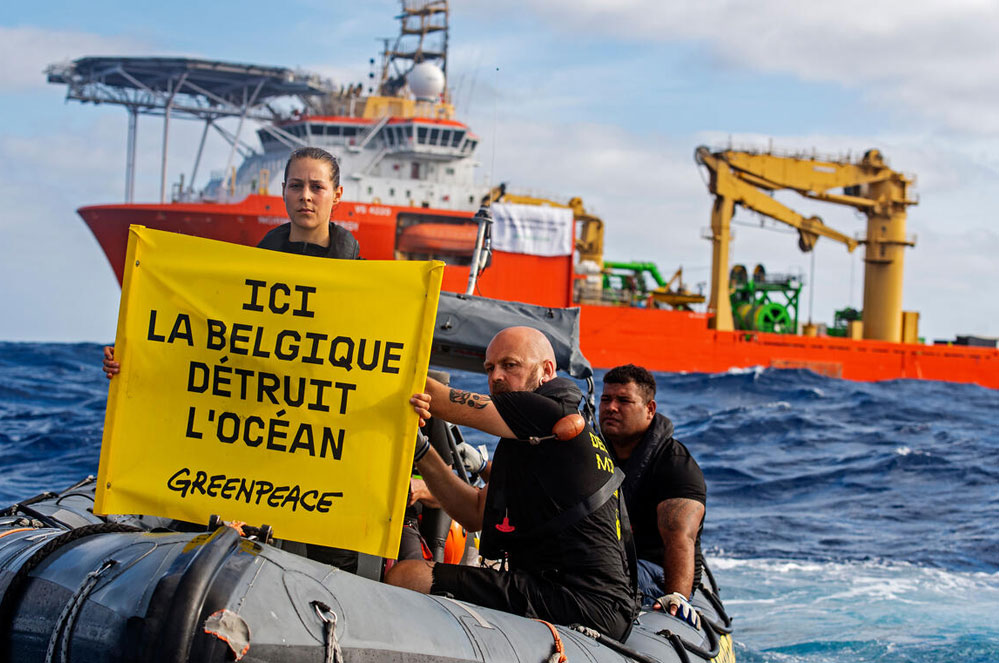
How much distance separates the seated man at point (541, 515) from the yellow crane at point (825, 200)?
35.5 metres

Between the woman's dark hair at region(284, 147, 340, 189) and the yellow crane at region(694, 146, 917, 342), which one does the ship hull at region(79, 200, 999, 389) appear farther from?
the woman's dark hair at region(284, 147, 340, 189)

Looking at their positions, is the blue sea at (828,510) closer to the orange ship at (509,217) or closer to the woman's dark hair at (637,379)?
the woman's dark hair at (637,379)

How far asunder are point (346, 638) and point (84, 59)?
38903mm

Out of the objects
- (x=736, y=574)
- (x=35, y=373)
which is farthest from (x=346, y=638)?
(x=35, y=373)

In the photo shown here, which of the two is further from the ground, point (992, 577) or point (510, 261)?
point (510, 261)

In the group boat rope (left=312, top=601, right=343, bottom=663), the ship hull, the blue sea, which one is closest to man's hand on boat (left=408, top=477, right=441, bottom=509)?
boat rope (left=312, top=601, right=343, bottom=663)

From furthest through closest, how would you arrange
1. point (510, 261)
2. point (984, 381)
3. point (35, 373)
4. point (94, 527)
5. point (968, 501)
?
→ 1. point (984, 381)
2. point (510, 261)
3. point (35, 373)
4. point (968, 501)
5. point (94, 527)

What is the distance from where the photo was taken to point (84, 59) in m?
37.6

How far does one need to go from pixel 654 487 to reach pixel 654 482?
0.08 ft

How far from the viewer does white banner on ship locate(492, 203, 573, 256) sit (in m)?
35.8

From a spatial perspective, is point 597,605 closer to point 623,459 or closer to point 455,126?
point 623,459

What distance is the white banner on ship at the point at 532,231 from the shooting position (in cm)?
3584

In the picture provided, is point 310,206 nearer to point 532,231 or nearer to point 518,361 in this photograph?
point 518,361

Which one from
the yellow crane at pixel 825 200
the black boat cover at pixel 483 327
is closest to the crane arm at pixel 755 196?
the yellow crane at pixel 825 200
